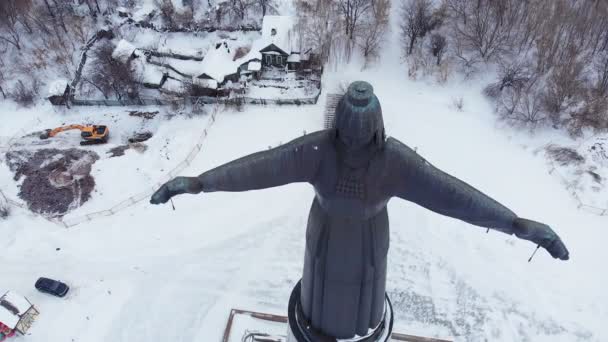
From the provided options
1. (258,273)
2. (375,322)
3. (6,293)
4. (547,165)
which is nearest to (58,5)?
(6,293)

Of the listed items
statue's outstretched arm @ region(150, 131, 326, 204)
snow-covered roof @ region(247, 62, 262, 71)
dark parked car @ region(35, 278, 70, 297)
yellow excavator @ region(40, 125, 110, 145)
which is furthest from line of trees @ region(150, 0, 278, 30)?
statue's outstretched arm @ region(150, 131, 326, 204)

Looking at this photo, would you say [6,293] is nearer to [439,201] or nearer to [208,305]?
[208,305]

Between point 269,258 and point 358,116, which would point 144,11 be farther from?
point 358,116

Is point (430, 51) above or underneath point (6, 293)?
above

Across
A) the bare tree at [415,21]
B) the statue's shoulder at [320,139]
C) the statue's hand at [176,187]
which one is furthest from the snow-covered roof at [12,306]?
the bare tree at [415,21]

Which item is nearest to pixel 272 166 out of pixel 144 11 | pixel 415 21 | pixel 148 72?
pixel 415 21

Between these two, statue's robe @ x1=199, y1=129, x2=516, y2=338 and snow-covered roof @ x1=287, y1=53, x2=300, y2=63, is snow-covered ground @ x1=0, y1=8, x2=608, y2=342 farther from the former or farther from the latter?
statue's robe @ x1=199, y1=129, x2=516, y2=338

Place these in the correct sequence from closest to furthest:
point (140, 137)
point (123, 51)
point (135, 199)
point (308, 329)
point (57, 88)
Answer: point (308, 329) → point (135, 199) → point (140, 137) → point (57, 88) → point (123, 51)
